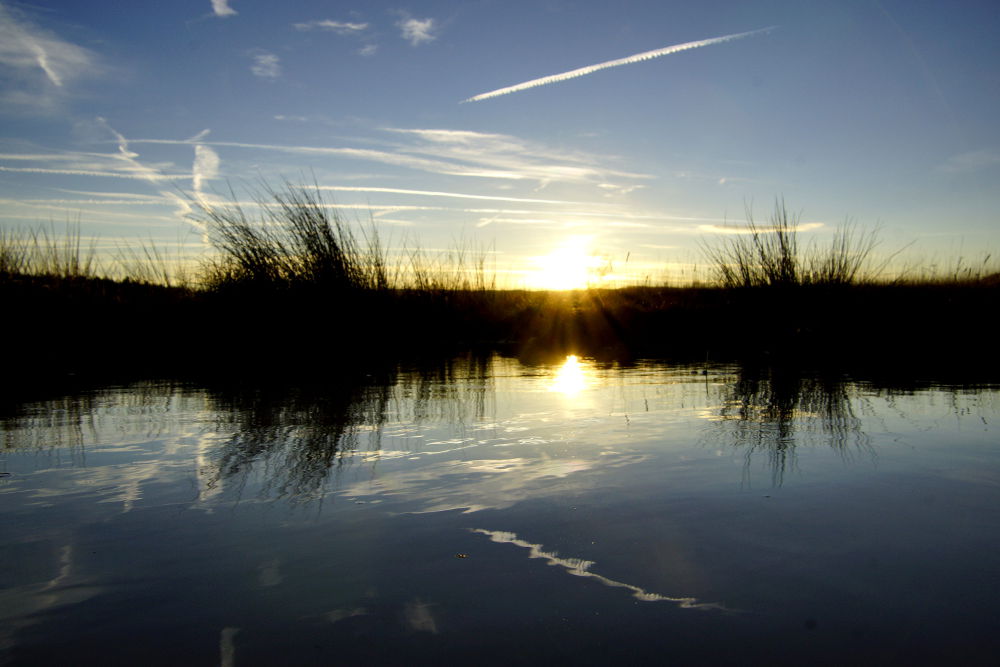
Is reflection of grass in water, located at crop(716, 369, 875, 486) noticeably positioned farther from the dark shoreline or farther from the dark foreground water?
the dark shoreline

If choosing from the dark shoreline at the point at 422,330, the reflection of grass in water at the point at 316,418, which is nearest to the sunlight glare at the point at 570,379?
the reflection of grass in water at the point at 316,418

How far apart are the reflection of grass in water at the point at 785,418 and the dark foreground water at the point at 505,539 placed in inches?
1.0

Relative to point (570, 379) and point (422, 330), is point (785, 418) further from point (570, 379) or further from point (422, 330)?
point (422, 330)

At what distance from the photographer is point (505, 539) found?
1.96 meters

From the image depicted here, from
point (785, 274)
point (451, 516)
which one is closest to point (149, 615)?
point (451, 516)

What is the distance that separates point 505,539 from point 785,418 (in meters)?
2.21

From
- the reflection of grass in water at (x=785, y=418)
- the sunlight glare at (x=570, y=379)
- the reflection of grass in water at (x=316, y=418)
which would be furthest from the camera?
the sunlight glare at (x=570, y=379)

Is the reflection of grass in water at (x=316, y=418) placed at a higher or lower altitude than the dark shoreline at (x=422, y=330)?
lower

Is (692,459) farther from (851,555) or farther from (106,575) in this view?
(106,575)

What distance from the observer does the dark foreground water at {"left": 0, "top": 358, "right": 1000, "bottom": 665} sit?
1425 mm

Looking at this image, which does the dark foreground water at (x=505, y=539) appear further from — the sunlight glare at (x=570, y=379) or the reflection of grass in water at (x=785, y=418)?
the sunlight glare at (x=570, y=379)

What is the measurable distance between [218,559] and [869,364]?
230 inches

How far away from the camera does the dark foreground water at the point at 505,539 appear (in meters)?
1.42

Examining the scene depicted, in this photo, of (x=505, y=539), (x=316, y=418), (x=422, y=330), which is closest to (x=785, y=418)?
(x=505, y=539)
